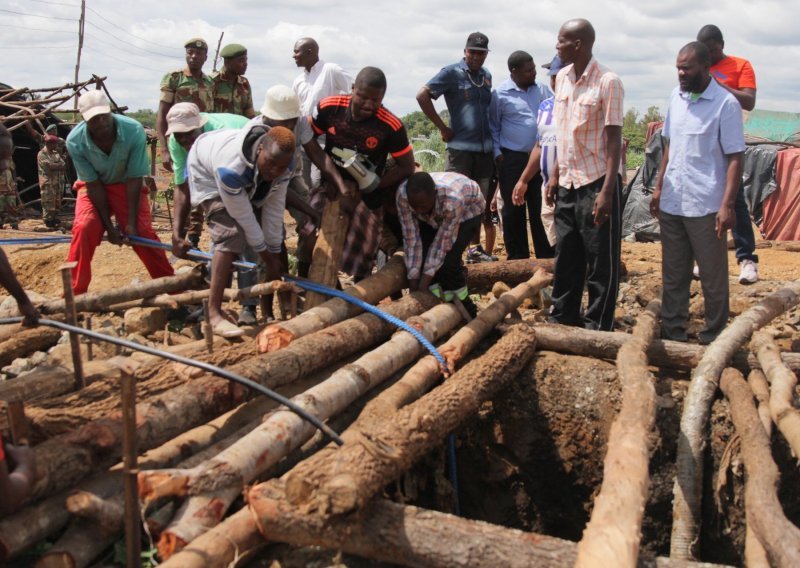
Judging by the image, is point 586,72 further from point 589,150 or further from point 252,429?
point 252,429

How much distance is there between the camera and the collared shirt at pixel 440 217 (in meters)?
5.09

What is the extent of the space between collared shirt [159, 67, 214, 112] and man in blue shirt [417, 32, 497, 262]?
2.00 metres

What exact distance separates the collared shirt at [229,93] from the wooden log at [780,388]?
16.4ft

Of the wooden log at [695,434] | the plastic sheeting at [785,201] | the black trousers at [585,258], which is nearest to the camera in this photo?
the wooden log at [695,434]

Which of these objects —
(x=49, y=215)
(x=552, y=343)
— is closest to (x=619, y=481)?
(x=552, y=343)

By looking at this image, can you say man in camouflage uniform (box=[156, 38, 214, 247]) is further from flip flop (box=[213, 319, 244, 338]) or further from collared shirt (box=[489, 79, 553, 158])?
collared shirt (box=[489, 79, 553, 158])

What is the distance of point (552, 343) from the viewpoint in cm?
522

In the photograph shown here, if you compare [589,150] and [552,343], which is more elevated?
[589,150]

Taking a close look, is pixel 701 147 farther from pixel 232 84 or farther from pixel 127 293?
pixel 232 84

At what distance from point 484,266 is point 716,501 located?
2.96 meters

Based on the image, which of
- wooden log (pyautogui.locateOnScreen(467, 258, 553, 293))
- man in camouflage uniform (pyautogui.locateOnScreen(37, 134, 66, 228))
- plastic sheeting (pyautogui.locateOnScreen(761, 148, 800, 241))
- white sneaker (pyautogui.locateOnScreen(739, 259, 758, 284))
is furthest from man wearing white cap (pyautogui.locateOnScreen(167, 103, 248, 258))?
plastic sheeting (pyautogui.locateOnScreen(761, 148, 800, 241))

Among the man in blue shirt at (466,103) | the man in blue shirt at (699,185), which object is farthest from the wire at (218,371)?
the man in blue shirt at (466,103)

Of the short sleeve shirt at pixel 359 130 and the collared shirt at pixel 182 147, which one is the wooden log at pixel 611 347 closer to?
the short sleeve shirt at pixel 359 130

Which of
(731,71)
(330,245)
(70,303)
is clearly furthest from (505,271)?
(70,303)
